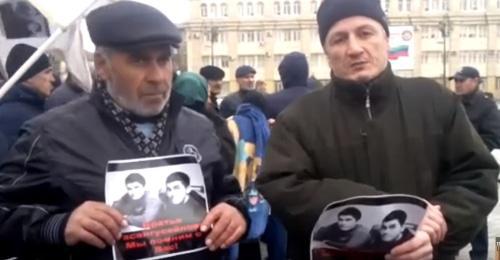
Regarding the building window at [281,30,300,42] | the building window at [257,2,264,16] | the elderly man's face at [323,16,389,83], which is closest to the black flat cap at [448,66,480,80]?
the elderly man's face at [323,16,389,83]

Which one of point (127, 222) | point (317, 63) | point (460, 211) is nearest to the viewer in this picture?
point (127, 222)

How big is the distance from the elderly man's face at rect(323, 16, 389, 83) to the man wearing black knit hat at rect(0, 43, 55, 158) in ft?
7.07

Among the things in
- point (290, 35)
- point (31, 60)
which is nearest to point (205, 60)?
point (290, 35)

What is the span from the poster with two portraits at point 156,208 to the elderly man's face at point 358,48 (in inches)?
24.9

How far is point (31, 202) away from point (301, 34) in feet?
182

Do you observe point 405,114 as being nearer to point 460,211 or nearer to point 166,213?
point 460,211

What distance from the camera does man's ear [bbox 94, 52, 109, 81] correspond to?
2258 mm

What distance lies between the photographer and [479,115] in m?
6.74

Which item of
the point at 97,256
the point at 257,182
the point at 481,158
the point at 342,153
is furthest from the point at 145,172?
the point at 481,158

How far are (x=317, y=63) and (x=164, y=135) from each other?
5342cm

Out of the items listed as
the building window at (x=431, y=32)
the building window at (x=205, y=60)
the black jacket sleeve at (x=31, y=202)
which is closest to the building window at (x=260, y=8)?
A: the building window at (x=205, y=60)

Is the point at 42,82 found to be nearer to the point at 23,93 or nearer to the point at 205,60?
the point at 23,93

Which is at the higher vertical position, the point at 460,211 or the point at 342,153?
the point at 342,153

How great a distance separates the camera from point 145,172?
212 centimetres
